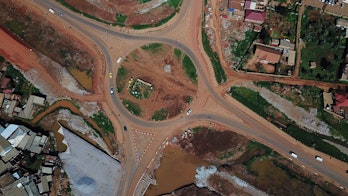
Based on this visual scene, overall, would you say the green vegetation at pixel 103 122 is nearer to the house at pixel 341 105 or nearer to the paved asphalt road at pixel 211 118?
the paved asphalt road at pixel 211 118

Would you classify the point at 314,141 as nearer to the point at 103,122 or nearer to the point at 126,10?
the point at 103,122

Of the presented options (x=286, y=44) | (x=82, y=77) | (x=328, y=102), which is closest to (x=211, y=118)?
(x=286, y=44)

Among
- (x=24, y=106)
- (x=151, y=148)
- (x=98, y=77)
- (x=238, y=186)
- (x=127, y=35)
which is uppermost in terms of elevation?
(x=127, y=35)

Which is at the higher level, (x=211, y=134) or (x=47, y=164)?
(x=211, y=134)

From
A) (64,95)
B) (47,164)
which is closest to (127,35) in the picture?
(64,95)

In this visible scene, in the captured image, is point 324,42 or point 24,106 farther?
point 324,42

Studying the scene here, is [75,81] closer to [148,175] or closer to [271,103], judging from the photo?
[148,175]
